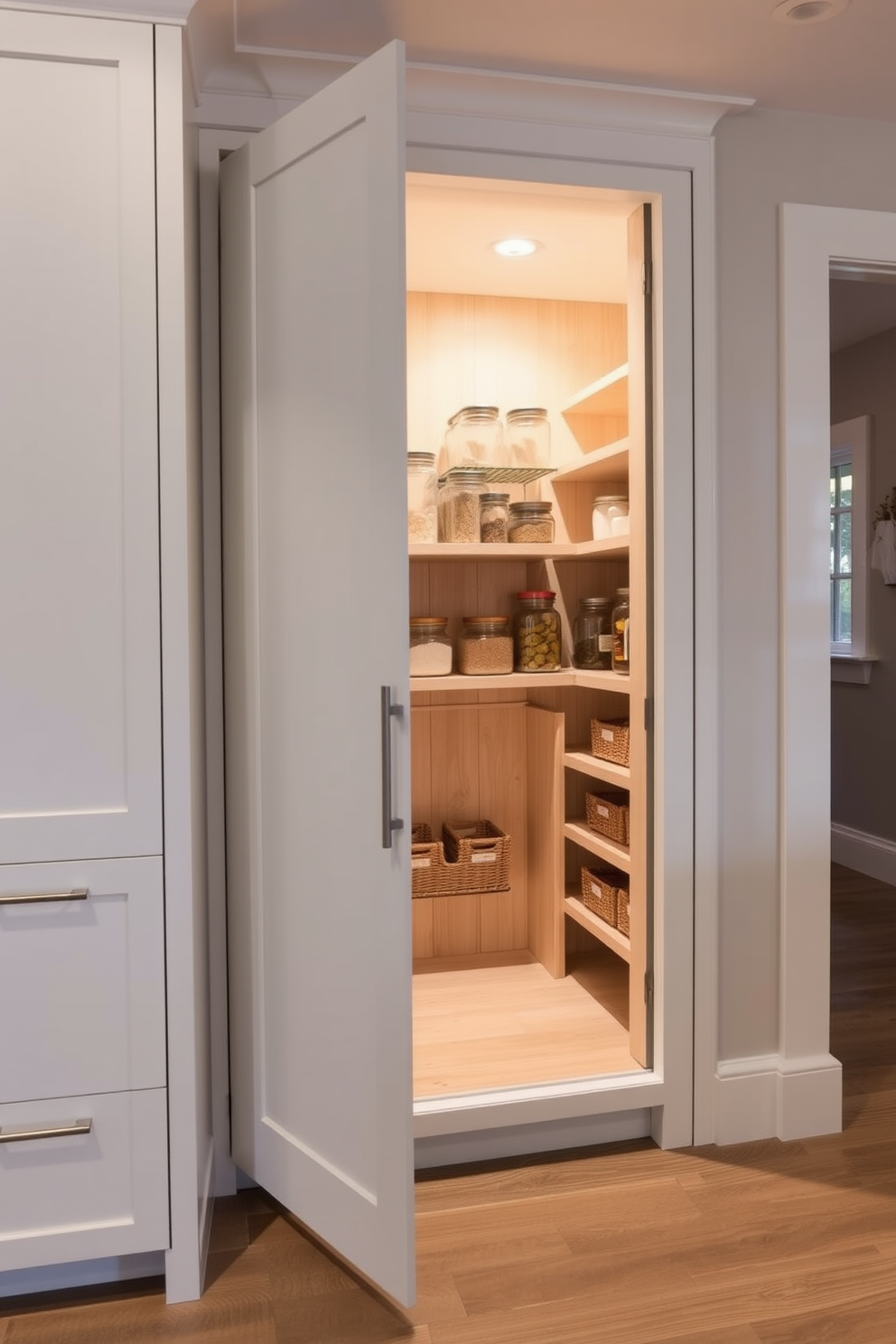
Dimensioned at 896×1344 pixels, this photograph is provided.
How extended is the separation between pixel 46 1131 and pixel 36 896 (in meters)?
0.42

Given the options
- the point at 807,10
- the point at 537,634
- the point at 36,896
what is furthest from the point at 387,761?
the point at 807,10

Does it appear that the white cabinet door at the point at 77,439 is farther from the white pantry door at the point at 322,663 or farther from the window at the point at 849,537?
the window at the point at 849,537

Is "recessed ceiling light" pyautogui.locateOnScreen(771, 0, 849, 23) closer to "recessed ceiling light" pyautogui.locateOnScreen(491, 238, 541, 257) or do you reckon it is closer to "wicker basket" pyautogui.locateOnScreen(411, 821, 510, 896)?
"recessed ceiling light" pyautogui.locateOnScreen(491, 238, 541, 257)

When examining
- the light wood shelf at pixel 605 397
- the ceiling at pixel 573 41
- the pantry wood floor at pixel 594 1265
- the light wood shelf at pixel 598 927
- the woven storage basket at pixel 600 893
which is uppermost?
the ceiling at pixel 573 41

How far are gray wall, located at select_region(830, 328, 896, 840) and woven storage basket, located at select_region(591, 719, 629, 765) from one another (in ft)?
7.17

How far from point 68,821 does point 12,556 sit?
0.48 meters

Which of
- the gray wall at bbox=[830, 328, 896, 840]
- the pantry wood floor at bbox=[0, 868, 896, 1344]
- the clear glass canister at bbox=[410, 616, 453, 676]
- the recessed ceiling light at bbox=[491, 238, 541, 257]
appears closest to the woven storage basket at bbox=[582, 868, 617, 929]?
the pantry wood floor at bbox=[0, 868, 896, 1344]

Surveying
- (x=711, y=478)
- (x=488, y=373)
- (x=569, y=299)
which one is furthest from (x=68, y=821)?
(x=569, y=299)

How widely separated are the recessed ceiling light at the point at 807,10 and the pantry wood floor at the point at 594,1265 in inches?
95.8

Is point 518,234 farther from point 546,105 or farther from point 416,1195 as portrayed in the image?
point 416,1195

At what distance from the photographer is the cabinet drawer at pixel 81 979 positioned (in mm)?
1789

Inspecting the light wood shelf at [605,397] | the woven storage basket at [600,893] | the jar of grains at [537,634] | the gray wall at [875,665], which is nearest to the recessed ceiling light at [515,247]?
the light wood shelf at [605,397]

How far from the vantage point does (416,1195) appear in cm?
225

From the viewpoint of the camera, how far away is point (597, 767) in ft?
8.98
